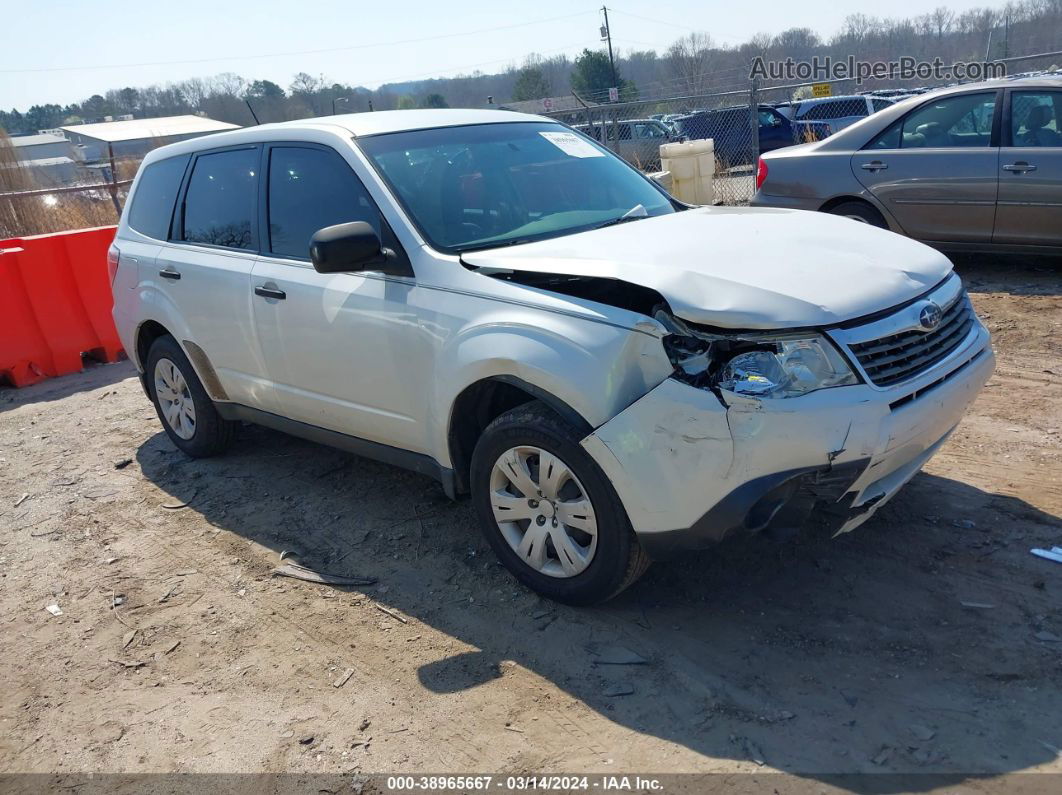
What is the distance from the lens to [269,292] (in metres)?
4.55

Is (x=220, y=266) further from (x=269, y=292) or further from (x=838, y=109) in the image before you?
(x=838, y=109)

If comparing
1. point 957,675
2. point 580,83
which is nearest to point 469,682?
point 957,675

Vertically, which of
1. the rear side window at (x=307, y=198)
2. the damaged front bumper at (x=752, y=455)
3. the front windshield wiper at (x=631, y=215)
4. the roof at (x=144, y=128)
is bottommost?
the damaged front bumper at (x=752, y=455)

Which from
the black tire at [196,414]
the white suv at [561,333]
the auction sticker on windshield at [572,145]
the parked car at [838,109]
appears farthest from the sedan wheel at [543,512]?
the parked car at [838,109]

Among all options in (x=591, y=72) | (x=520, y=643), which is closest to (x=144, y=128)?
(x=591, y=72)

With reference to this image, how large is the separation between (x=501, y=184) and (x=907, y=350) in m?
2.04

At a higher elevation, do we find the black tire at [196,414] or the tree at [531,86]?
the tree at [531,86]

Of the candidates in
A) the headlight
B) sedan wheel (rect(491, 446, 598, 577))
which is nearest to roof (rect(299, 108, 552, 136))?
sedan wheel (rect(491, 446, 598, 577))

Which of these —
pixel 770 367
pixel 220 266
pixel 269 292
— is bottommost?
pixel 770 367

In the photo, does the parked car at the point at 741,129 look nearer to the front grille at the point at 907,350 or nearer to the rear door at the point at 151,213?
the rear door at the point at 151,213

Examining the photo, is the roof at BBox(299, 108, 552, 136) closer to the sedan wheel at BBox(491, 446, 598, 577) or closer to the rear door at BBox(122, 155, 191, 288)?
the rear door at BBox(122, 155, 191, 288)

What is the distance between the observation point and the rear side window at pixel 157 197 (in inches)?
218

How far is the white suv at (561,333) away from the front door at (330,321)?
1 cm

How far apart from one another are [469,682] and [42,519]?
3.39m
